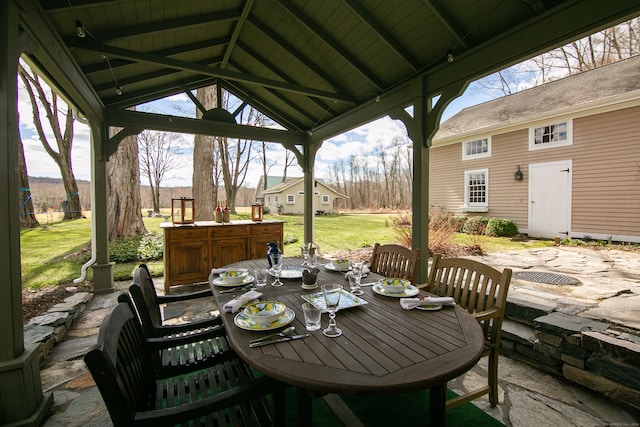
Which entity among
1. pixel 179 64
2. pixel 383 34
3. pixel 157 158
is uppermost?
pixel 157 158

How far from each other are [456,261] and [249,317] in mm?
1504

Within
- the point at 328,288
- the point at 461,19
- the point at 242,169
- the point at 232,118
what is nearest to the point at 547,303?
the point at 328,288

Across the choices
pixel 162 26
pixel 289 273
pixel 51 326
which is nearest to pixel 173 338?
pixel 289 273

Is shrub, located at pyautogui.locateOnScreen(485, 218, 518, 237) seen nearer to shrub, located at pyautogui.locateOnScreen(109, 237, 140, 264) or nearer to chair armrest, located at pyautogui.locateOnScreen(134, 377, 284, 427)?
chair armrest, located at pyautogui.locateOnScreen(134, 377, 284, 427)

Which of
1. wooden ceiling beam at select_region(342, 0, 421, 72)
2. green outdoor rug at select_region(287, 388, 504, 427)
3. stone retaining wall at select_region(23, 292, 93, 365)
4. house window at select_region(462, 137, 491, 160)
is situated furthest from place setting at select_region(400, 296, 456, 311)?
house window at select_region(462, 137, 491, 160)

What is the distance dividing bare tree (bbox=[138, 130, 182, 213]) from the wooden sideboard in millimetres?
14615

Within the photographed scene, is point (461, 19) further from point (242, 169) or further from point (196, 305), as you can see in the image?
point (242, 169)

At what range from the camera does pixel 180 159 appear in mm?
18516

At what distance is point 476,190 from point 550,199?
2.11 meters

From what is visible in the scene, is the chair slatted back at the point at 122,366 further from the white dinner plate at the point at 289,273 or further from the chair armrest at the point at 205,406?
the white dinner plate at the point at 289,273

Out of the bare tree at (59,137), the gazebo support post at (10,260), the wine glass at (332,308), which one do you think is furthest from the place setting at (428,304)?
the bare tree at (59,137)

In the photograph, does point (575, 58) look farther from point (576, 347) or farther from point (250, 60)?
point (576, 347)

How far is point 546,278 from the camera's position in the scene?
3.91 meters

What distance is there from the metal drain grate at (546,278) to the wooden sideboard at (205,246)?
3.78 m
